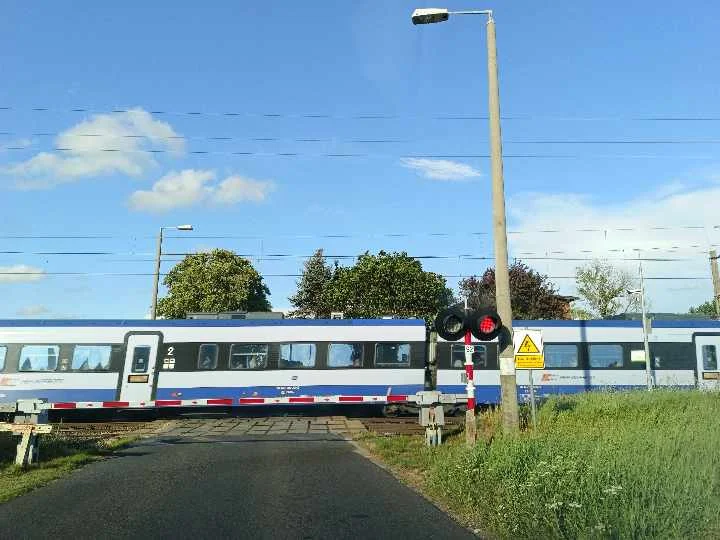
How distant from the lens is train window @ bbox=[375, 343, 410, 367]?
2105 cm

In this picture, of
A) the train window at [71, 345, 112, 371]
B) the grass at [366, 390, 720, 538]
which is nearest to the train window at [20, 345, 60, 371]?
the train window at [71, 345, 112, 371]

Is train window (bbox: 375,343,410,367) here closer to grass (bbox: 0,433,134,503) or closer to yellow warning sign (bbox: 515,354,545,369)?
yellow warning sign (bbox: 515,354,545,369)

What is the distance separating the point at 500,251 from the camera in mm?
10969

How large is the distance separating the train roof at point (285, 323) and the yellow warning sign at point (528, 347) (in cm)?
903

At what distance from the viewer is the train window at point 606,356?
2194 cm

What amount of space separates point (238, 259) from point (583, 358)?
125ft

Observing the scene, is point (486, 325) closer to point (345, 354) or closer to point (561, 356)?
point (345, 354)

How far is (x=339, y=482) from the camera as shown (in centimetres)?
891

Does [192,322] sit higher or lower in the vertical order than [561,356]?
higher

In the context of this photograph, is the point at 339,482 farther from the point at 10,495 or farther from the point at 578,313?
the point at 578,313

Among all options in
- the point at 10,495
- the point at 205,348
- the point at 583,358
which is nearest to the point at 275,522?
the point at 10,495

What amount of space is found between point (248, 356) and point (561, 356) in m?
11.9

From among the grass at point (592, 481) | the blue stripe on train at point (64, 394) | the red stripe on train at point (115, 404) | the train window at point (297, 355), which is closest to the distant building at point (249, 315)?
the train window at point (297, 355)

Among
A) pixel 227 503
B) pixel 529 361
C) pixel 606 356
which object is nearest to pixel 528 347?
pixel 529 361
